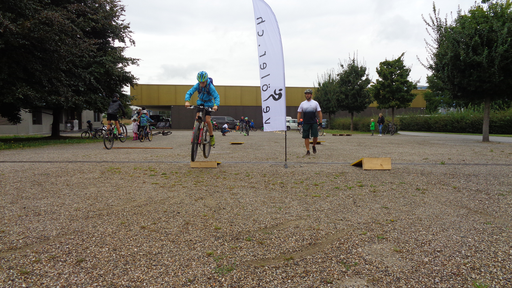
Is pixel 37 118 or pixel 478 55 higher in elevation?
pixel 478 55

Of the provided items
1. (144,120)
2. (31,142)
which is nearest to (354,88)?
(144,120)

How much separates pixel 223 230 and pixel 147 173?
12.5 feet

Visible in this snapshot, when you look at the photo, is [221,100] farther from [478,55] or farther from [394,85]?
[478,55]

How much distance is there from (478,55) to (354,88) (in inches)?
829

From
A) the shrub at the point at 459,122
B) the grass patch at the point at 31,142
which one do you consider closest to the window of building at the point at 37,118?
the grass patch at the point at 31,142

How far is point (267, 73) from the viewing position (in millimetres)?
7164

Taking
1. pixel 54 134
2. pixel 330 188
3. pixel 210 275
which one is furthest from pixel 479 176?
pixel 54 134

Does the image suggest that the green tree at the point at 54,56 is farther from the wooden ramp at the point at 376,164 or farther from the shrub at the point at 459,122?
the shrub at the point at 459,122

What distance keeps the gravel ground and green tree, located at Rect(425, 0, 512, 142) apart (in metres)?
11.7

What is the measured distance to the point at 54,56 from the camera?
46.1 feet

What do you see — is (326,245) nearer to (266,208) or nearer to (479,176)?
(266,208)

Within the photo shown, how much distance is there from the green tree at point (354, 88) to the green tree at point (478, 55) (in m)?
19.2

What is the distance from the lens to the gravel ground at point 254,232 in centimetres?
228

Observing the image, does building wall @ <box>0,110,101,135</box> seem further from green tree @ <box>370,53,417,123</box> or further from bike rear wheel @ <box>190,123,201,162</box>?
green tree @ <box>370,53,417,123</box>
